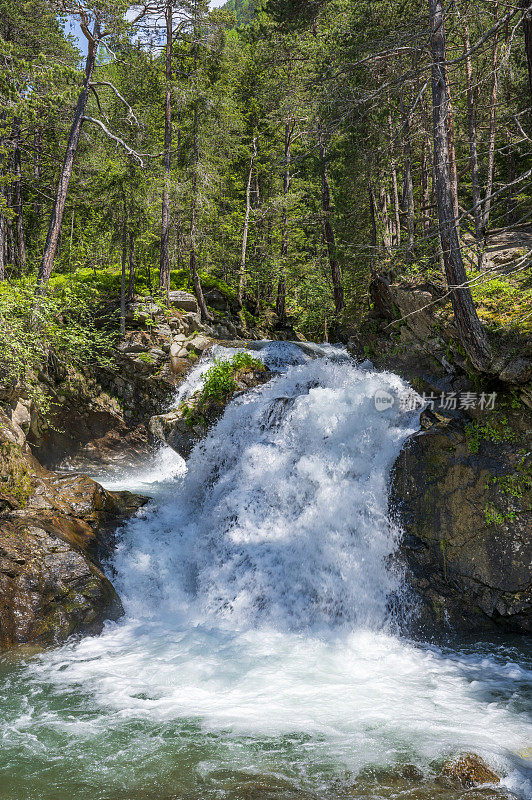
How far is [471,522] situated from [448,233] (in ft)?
15.1

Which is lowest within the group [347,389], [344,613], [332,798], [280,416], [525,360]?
[344,613]

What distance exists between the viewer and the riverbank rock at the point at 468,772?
163 inches

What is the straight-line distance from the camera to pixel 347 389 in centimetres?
1009

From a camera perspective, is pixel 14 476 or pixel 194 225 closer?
pixel 14 476

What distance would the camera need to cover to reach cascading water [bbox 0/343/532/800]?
448 centimetres

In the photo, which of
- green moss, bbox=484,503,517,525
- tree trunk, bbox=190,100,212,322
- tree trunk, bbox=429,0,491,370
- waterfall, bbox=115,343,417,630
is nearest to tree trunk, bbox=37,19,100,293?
waterfall, bbox=115,343,417,630

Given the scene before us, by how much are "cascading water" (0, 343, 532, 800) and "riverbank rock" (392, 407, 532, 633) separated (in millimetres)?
448

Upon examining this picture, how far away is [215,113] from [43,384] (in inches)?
511

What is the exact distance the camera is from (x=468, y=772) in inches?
166

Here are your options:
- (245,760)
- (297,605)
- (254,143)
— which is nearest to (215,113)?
(254,143)

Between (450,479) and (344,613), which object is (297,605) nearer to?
(344,613)

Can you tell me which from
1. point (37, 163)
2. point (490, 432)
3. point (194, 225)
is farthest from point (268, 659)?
point (37, 163)

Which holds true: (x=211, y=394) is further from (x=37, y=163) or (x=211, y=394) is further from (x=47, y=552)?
(x=37, y=163)

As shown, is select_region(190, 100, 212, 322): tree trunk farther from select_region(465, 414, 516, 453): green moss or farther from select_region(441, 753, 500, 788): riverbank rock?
select_region(441, 753, 500, 788): riverbank rock
